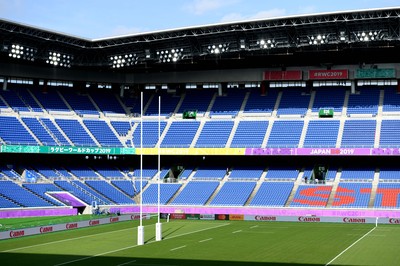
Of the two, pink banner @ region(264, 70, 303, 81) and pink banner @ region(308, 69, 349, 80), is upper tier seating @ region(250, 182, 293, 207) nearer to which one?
pink banner @ region(264, 70, 303, 81)

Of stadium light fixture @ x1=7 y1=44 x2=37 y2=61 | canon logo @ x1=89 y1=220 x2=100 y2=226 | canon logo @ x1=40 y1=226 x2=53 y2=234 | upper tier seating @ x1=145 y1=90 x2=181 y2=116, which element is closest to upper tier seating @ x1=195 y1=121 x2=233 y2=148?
upper tier seating @ x1=145 y1=90 x2=181 y2=116

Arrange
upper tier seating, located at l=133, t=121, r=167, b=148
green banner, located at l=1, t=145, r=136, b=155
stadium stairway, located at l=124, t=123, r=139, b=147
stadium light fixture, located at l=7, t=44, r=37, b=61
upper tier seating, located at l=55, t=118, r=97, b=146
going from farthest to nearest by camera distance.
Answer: stadium stairway, located at l=124, t=123, r=139, b=147, upper tier seating, located at l=133, t=121, r=167, b=148, upper tier seating, located at l=55, t=118, r=97, b=146, stadium light fixture, located at l=7, t=44, r=37, b=61, green banner, located at l=1, t=145, r=136, b=155

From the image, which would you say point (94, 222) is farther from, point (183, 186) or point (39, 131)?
point (39, 131)

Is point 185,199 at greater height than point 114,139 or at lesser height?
lesser

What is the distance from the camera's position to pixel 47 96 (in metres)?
75.5

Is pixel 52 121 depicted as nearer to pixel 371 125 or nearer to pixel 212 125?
pixel 212 125

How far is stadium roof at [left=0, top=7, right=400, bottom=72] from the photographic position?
61.4 m

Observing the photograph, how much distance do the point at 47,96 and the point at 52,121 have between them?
458 cm

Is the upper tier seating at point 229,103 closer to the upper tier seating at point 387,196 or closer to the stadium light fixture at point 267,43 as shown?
the stadium light fixture at point 267,43

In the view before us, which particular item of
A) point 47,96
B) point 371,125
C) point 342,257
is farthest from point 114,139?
point 342,257

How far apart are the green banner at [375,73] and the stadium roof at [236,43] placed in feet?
4.28

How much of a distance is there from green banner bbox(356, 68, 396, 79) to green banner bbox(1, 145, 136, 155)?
94.5 ft

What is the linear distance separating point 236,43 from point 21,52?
23660mm

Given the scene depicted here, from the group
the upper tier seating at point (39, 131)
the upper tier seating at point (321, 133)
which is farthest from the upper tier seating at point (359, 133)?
the upper tier seating at point (39, 131)
